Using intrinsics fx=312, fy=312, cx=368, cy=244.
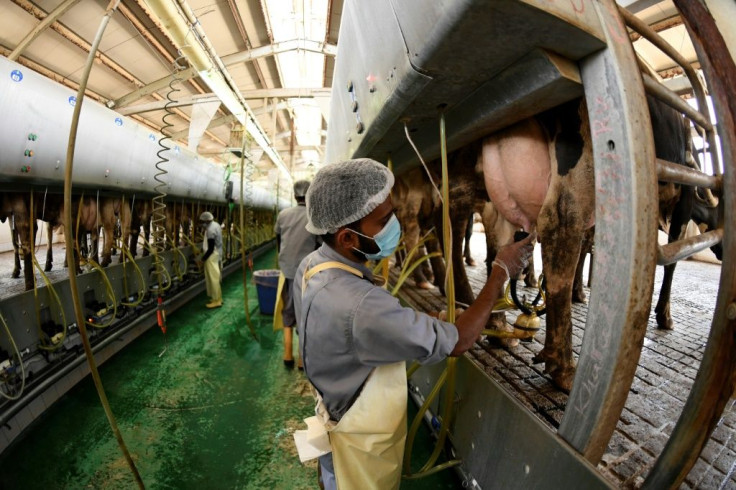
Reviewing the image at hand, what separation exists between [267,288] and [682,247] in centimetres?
427

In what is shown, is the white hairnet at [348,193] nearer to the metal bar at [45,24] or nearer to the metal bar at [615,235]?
the metal bar at [615,235]

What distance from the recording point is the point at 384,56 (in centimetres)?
118

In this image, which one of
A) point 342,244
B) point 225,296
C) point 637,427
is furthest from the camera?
point 225,296

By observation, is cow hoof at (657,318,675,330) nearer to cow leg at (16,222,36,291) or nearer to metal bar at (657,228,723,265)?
metal bar at (657,228,723,265)

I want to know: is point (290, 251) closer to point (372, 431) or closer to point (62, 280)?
point (62, 280)

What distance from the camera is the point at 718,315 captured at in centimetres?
69

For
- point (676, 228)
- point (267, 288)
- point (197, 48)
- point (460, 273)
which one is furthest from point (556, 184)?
point (267, 288)

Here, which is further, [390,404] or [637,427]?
[637,427]

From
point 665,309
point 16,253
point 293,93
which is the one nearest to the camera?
point 665,309

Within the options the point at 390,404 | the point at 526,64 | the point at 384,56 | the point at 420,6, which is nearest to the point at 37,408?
the point at 390,404

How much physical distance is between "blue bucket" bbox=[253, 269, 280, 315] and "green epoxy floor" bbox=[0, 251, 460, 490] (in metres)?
1.02

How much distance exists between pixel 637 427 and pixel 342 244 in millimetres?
1468

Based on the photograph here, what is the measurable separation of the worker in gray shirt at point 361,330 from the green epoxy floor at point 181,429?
92cm

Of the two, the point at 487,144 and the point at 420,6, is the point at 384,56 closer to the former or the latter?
the point at 420,6
